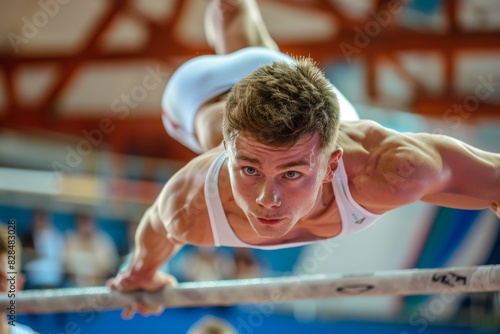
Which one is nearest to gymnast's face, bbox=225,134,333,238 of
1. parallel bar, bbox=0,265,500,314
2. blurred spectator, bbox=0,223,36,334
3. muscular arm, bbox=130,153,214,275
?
muscular arm, bbox=130,153,214,275

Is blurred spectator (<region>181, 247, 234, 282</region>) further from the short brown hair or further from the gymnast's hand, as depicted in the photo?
the short brown hair

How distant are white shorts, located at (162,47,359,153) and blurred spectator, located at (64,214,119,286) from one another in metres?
3.19

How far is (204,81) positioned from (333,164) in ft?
3.61

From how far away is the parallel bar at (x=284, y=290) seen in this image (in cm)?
240

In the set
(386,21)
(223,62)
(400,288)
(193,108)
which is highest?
(386,21)

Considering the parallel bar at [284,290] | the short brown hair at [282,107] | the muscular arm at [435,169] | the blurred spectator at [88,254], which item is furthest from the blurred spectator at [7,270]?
the blurred spectator at [88,254]

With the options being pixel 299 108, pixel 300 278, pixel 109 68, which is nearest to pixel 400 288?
pixel 300 278

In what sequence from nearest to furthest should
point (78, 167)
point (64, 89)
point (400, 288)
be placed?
point (400, 288) → point (78, 167) → point (64, 89)

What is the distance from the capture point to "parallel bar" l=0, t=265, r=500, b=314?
2.40m

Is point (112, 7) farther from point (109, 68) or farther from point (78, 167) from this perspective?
point (78, 167)

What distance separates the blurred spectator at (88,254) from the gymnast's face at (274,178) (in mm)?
4348

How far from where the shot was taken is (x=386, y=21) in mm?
6715

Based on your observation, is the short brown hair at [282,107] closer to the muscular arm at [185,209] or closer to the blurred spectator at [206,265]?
the muscular arm at [185,209]

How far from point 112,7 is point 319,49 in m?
2.09
